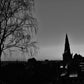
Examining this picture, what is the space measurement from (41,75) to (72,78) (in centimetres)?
281

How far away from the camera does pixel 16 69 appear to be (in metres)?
14.2

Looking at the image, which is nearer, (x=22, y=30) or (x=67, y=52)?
(x=22, y=30)

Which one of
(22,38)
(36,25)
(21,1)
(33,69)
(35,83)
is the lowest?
(35,83)

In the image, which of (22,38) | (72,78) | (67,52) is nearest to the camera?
(72,78)

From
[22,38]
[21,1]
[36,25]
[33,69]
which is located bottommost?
[33,69]

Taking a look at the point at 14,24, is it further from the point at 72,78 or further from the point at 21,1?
the point at 72,78

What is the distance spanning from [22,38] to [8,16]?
2106 millimetres

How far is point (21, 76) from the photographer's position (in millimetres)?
13148

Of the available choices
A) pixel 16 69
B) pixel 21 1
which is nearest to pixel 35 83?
pixel 16 69

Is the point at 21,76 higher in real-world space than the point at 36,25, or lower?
lower

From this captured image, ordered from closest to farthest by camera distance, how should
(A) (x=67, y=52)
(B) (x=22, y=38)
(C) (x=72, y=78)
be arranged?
(C) (x=72, y=78) → (B) (x=22, y=38) → (A) (x=67, y=52)

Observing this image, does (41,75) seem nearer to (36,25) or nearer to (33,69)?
(33,69)

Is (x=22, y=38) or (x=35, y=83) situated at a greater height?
(x=22, y=38)

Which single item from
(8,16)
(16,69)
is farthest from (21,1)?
(16,69)
